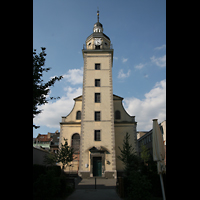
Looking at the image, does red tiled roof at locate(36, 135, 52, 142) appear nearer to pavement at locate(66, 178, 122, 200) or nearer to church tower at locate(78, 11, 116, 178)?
church tower at locate(78, 11, 116, 178)

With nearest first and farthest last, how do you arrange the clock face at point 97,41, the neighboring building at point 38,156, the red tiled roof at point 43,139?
the neighboring building at point 38,156 < the clock face at point 97,41 < the red tiled roof at point 43,139

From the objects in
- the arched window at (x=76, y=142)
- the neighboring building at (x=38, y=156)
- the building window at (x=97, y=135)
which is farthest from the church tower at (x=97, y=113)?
the neighboring building at (x=38, y=156)

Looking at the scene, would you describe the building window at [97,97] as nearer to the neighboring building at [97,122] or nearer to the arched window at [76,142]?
the neighboring building at [97,122]

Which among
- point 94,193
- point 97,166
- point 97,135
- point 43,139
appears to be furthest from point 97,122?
point 43,139

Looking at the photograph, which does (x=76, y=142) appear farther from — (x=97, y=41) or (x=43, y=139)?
(x=43, y=139)

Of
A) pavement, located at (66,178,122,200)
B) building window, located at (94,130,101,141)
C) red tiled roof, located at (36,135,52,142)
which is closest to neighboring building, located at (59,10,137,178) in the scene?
building window, located at (94,130,101,141)

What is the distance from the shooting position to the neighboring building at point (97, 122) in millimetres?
24531

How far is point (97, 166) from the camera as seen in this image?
24688mm
